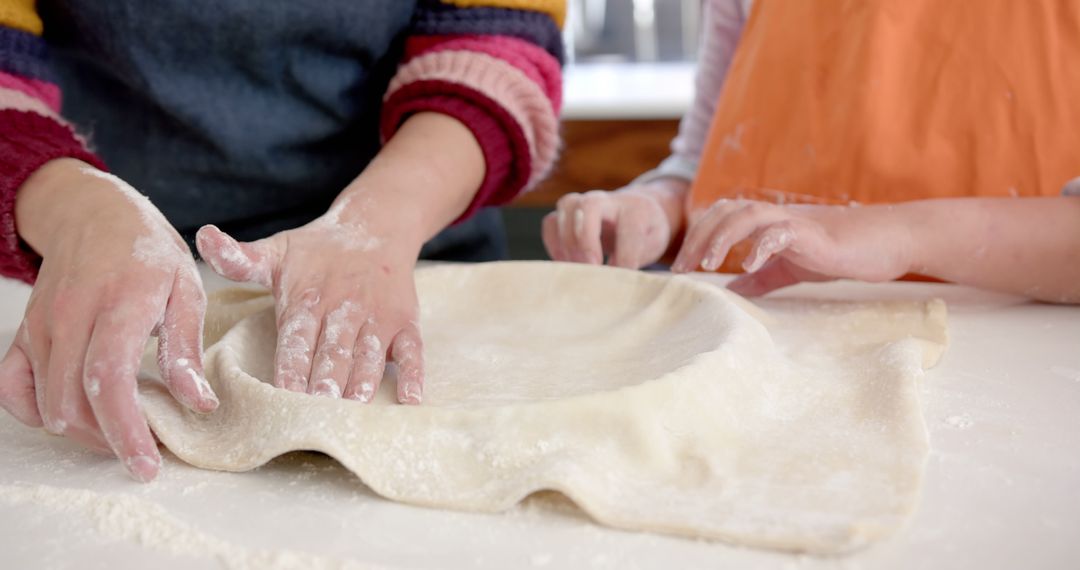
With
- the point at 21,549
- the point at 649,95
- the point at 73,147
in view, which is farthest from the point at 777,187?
the point at 649,95

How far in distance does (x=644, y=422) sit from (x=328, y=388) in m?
0.25

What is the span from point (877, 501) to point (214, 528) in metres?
0.42

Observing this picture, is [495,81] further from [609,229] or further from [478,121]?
[609,229]

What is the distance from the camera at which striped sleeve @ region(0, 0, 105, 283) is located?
0.93 meters

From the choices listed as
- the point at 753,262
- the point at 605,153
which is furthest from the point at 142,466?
the point at 605,153

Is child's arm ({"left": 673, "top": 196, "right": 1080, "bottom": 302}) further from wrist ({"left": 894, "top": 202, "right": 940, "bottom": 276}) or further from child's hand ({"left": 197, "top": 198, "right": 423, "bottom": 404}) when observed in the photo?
child's hand ({"left": 197, "top": 198, "right": 423, "bottom": 404})

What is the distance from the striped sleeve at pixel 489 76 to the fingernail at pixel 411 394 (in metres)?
0.47

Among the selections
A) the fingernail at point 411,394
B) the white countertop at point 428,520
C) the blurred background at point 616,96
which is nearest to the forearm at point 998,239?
the white countertop at point 428,520

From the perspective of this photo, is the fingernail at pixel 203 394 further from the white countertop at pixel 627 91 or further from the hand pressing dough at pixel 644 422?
the white countertop at pixel 627 91

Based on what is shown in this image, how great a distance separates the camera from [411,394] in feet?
2.50

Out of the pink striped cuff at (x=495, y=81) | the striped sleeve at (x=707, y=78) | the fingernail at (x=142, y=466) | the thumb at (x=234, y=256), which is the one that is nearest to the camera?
the fingernail at (x=142, y=466)

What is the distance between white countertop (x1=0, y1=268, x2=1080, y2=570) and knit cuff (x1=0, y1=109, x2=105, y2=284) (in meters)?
0.22

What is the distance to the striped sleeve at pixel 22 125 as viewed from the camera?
0.93 meters

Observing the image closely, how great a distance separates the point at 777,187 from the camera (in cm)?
126
